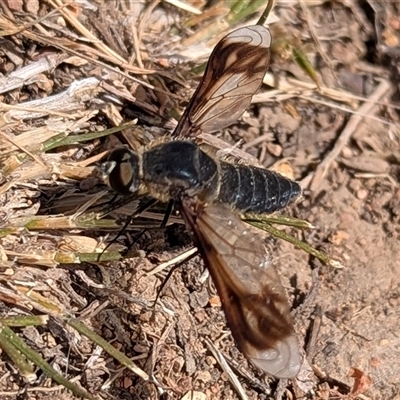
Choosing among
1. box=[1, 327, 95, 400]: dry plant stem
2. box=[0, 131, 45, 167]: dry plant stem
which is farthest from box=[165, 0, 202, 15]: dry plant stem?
box=[1, 327, 95, 400]: dry plant stem

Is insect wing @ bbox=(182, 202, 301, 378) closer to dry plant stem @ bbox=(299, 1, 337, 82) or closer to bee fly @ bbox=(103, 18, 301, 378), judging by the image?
bee fly @ bbox=(103, 18, 301, 378)

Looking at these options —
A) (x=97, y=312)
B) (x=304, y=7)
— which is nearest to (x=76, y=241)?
(x=97, y=312)

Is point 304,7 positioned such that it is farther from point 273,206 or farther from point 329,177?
point 273,206

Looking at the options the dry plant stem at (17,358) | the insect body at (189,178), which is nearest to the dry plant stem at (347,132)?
the insect body at (189,178)

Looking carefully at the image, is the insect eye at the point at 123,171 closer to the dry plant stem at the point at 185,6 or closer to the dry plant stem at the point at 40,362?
the dry plant stem at the point at 40,362

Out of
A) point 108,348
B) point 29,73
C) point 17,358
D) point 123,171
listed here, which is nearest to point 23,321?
point 17,358

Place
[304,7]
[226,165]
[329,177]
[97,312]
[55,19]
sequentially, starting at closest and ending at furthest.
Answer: [97,312]
[226,165]
[55,19]
[329,177]
[304,7]
